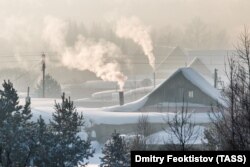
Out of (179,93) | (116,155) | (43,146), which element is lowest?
(116,155)

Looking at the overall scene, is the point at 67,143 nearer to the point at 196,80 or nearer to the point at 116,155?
the point at 116,155

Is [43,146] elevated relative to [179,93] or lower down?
lower down

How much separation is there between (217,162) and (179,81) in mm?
36241

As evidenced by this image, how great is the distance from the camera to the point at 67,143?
17.1 meters

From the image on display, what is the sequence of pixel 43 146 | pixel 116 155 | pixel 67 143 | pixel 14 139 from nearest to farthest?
1. pixel 14 139
2. pixel 43 146
3. pixel 67 143
4. pixel 116 155

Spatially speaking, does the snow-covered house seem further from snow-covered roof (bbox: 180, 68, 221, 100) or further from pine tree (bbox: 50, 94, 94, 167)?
pine tree (bbox: 50, 94, 94, 167)

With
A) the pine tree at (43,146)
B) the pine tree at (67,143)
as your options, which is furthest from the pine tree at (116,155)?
the pine tree at (43,146)

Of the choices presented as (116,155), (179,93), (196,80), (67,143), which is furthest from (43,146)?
(196,80)

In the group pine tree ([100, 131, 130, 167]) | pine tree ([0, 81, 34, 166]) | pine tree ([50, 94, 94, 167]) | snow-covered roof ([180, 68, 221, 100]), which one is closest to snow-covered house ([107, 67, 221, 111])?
snow-covered roof ([180, 68, 221, 100])

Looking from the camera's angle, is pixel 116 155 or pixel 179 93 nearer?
pixel 116 155

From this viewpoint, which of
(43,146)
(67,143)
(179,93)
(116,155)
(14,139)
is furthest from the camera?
(179,93)

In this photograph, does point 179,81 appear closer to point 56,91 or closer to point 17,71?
point 56,91

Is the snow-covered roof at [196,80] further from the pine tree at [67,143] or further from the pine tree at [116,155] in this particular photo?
the pine tree at [67,143]

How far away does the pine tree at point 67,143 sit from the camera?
53.7 ft
